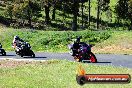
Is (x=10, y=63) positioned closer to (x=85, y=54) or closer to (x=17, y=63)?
(x=17, y=63)

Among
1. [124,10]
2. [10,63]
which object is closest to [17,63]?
[10,63]

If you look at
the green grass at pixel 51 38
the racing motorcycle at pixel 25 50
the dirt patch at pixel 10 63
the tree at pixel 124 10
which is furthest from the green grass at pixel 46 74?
the tree at pixel 124 10

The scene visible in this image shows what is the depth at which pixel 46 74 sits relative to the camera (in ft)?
85.1

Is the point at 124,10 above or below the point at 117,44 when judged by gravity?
above

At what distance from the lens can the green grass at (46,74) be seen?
881 inches

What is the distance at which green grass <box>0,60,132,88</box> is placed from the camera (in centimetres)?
2238

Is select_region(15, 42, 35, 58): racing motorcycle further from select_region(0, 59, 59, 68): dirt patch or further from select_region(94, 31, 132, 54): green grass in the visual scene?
select_region(94, 31, 132, 54): green grass

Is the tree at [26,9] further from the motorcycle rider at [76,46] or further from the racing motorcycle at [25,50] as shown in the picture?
the motorcycle rider at [76,46]

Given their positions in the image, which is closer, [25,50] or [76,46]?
[76,46]

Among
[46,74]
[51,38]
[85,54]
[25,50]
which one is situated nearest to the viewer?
[46,74]

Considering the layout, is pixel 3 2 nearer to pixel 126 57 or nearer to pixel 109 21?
pixel 109 21

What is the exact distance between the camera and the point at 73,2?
2894 inches

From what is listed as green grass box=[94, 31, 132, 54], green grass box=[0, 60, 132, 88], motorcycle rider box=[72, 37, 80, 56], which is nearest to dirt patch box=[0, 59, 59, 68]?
green grass box=[0, 60, 132, 88]

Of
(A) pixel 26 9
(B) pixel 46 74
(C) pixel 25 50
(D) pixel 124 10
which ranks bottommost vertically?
(B) pixel 46 74
